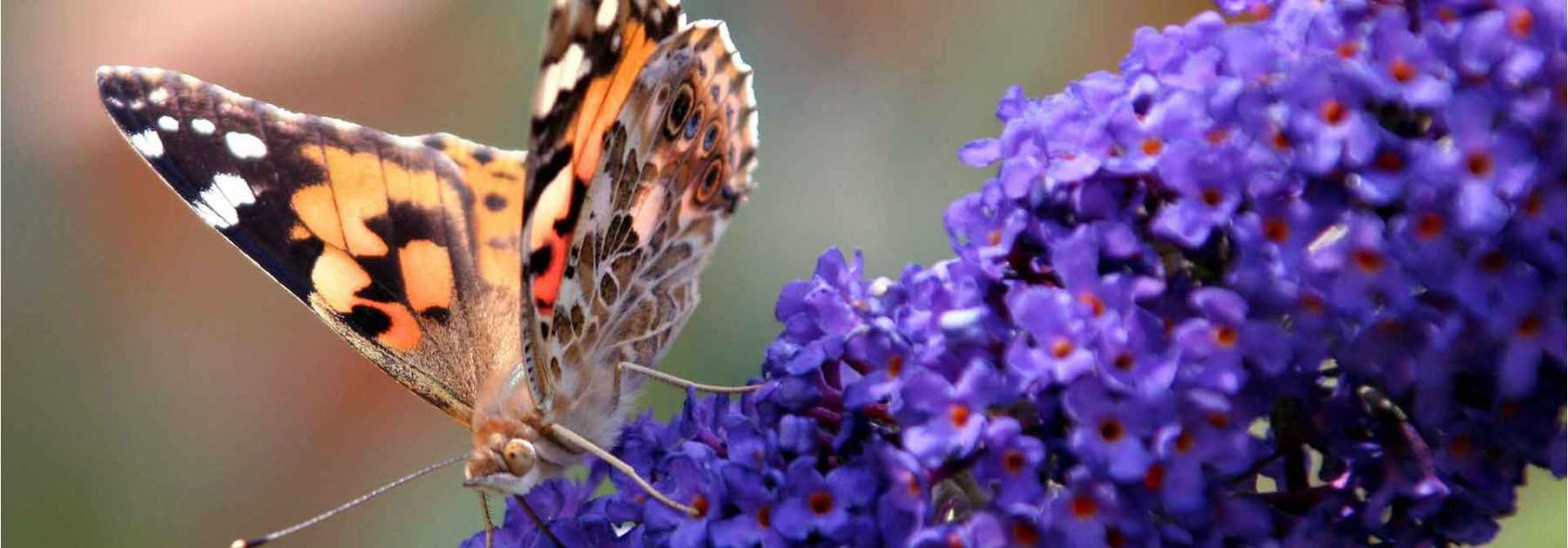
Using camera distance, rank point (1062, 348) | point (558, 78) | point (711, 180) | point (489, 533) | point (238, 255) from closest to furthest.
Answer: point (1062, 348)
point (558, 78)
point (489, 533)
point (711, 180)
point (238, 255)

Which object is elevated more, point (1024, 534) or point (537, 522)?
point (1024, 534)

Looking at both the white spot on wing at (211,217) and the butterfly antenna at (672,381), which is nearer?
the butterfly antenna at (672,381)

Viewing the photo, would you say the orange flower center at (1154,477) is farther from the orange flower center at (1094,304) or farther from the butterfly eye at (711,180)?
the butterfly eye at (711,180)

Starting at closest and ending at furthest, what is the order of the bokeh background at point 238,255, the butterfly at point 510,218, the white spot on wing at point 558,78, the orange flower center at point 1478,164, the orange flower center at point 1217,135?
the orange flower center at point 1478,164
the orange flower center at point 1217,135
the white spot on wing at point 558,78
the butterfly at point 510,218
the bokeh background at point 238,255

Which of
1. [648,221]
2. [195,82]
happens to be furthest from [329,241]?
[648,221]

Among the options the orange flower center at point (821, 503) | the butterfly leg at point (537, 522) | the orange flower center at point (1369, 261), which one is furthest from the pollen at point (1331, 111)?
the butterfly leg at point (537, 522)

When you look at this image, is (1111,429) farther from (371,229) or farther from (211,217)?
(211,217)

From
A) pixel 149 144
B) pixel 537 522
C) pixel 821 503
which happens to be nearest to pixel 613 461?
pixel 537 522

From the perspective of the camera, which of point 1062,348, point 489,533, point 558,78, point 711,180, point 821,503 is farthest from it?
point 711,180
